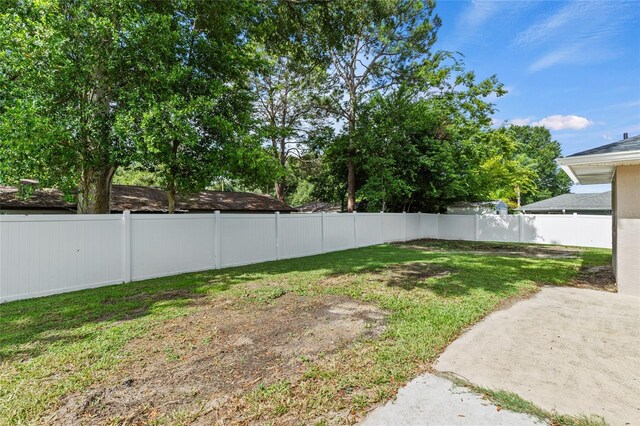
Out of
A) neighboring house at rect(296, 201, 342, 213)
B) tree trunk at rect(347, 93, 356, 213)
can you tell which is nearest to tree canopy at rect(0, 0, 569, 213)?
tree trunk at rect(347, 93, 356, 213)

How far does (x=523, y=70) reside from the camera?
10.6 metres

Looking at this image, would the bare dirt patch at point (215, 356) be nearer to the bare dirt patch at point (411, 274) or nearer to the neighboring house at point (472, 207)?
the bare dirt patch at point (411, 274)

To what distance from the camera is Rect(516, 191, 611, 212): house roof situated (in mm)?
23562

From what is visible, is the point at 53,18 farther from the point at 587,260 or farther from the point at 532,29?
the point at 587,260

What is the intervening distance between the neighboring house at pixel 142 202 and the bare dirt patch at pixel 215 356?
8.32m

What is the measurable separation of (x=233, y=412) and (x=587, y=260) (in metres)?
11.4

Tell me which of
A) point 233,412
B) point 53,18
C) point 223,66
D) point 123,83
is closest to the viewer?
point 233,412

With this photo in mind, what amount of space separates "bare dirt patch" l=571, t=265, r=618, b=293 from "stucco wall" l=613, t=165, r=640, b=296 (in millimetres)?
368

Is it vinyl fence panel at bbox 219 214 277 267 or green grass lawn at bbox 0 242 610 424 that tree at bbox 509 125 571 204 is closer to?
green grass lawn at bbox 0 242 610 424

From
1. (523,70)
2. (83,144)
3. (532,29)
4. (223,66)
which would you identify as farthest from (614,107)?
(83,144)

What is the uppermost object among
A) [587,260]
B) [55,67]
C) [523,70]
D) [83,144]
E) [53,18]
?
[523,70]

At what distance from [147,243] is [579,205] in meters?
29.5

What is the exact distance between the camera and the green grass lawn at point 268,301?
96.0 inches

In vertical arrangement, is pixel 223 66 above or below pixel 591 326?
above
